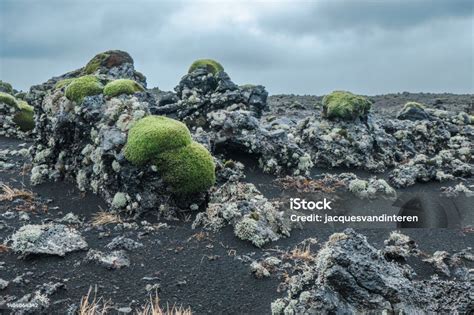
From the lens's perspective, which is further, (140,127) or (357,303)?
(140,127)

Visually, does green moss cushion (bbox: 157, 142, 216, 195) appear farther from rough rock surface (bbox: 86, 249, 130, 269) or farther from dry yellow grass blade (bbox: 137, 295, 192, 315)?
dry yellow grass blade (bbox: 137, 295, 192, 315)

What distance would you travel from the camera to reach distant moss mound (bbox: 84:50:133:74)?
23.9m

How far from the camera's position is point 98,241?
35.9 ft

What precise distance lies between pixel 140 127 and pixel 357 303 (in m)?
8.36

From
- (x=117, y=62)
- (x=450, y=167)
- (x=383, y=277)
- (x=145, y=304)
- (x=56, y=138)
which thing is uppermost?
(x=117, y=62)

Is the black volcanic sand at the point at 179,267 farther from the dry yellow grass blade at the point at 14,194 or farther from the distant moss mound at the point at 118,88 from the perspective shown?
the distant moss mound at the point at 118,88

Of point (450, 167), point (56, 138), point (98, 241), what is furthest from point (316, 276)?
point (450, 167)

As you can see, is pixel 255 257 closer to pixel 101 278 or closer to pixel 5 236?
pixel 101 278

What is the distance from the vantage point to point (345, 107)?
20.9 m

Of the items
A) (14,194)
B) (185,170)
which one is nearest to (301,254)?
(185,170)

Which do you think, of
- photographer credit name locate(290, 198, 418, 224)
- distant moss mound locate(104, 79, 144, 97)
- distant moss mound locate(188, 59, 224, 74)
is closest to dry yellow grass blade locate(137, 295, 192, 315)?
photographer credit name locate(290, 198, 418, 224)

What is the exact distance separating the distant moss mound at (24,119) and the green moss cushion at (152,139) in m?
14.4

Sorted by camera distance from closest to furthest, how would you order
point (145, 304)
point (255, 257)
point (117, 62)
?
1. point (145, 304)
2. point (255, 257)
3. point (117, 62)

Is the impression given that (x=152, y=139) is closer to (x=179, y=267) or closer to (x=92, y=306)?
(x=179, y=267)
